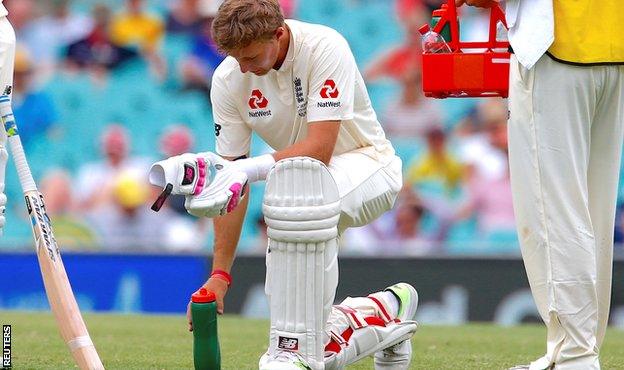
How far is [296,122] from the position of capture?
371cm

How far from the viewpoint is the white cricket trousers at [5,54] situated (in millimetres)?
3561

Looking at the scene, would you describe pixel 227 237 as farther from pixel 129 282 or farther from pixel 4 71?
pixel 129 282

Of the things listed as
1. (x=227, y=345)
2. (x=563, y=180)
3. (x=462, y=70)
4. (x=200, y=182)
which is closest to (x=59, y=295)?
(x=200, y=182)

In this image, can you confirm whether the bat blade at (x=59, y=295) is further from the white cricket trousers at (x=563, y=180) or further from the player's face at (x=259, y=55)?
the white cricket trousers at (x=563, y=180)

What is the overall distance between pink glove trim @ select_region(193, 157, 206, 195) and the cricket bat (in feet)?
2.22

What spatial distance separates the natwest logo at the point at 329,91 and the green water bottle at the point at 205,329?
2.32 feet

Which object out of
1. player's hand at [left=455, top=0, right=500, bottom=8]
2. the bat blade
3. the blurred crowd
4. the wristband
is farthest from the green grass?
the blurred crowd

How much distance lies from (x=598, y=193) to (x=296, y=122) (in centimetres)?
96

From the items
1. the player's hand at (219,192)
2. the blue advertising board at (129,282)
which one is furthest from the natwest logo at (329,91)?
the blue advertising board at (129,282)

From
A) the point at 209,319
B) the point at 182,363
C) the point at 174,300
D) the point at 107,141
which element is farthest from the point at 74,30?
the point at 209,319

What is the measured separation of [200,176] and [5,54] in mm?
1009

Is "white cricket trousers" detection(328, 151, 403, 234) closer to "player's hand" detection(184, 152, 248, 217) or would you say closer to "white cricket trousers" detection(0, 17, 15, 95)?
"player's hand" detection(184, 152, 248, 217)

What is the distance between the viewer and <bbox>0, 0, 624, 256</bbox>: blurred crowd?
28.5 ft

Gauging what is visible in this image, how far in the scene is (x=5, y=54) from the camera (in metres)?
3.61
